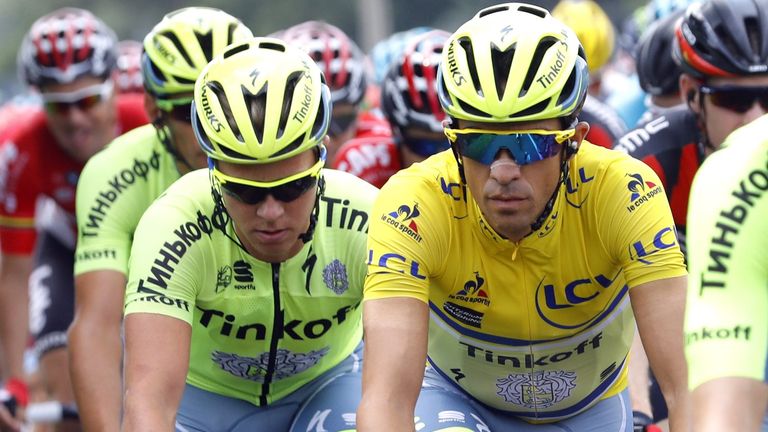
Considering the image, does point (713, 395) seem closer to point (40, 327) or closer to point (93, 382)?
point (93, 382)

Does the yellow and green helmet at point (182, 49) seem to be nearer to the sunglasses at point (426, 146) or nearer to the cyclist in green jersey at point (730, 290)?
the sunglasses at point (426, 146)

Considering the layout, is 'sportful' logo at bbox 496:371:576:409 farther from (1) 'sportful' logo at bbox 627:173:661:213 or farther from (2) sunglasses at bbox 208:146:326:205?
(2) sunglasses at bbox 208:146:326:205

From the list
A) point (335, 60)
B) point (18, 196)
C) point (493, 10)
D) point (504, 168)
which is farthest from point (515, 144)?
point (18, 196)

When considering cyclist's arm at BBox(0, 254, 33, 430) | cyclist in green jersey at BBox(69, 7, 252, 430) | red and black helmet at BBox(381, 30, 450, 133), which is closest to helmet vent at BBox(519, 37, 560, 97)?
cyclist in green jersey at BBox(69, 7, 252, 430)

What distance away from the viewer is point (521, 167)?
14.6ft

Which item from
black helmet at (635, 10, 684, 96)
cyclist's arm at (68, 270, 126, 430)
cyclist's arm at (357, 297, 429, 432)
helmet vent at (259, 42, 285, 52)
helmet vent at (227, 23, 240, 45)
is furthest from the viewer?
black helmet at (635, 10, 684, 96)

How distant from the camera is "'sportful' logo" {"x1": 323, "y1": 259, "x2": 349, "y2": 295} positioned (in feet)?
17.5

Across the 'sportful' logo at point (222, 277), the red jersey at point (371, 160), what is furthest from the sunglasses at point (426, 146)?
the 'sportful' logo at point (222, 277)

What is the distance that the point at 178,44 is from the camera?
272 inches

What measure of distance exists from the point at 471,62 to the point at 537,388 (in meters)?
1.22

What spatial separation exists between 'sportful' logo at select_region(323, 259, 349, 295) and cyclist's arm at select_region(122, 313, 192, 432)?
0.63 meters

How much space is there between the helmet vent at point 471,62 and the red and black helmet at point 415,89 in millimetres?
2868

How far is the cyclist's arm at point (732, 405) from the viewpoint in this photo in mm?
3169

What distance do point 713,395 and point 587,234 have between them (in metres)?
1.60
